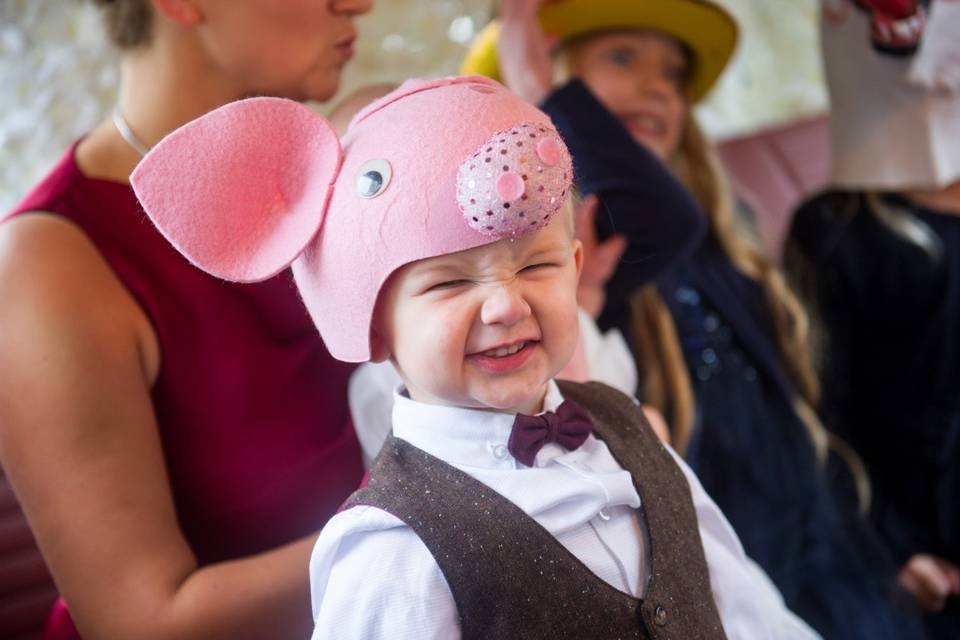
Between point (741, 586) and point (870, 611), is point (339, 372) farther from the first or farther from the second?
point (870, 611)

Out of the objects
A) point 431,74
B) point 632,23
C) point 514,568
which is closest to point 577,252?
point 514,568

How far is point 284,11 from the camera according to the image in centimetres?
74

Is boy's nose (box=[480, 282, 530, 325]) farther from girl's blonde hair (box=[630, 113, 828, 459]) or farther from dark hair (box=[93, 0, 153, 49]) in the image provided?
girl's blonde hair (box=[630, 113, 828, 459])

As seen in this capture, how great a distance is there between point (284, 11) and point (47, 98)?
2.09 ft

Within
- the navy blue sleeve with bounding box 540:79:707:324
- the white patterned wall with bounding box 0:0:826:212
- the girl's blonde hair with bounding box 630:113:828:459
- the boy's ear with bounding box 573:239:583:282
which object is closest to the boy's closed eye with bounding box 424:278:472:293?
the boy's ear with bounding box 573:239:583:282

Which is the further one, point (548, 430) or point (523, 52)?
point (523, 52)

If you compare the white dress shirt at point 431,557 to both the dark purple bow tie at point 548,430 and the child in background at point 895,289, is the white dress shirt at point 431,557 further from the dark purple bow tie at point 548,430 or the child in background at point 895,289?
the child in background at point 895,289

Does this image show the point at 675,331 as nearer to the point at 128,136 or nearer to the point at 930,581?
the point at 930,581

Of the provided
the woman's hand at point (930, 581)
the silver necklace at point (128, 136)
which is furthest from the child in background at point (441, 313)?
the woman's hand at point (930, 581)

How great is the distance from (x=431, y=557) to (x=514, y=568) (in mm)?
53

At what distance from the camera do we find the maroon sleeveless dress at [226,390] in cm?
79

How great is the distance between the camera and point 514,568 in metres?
0.56

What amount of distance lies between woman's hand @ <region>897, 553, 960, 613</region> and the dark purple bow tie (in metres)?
0.89

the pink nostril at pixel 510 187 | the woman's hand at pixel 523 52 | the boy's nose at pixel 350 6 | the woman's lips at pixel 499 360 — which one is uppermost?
the pink nostril at pixel 510 187
